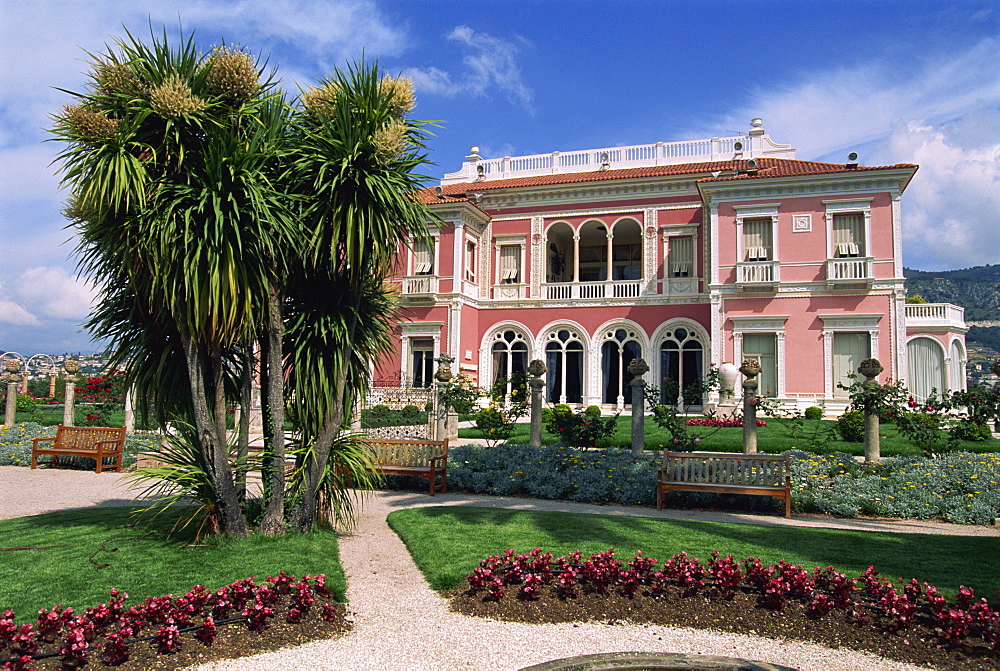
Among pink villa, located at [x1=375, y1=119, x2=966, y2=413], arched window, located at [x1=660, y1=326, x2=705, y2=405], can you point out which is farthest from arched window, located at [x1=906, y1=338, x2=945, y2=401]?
arched window, located at [x1=660, y1=326, x2=705, y2=405]

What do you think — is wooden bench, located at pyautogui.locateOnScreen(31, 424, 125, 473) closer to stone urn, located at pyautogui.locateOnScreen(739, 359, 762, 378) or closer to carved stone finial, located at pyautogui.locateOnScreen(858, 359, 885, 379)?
stone urn, located at pyautogui.locateOnScreen(739, 359, 762, 378)

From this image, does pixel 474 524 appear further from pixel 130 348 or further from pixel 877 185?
pixel 877 185

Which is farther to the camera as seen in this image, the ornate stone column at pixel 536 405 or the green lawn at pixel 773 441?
the green lawn at pixel 773 441

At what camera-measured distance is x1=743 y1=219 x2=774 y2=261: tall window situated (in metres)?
24.3

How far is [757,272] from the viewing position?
23969mm

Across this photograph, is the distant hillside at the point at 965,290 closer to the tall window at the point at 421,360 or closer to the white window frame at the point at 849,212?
the white window frame at the point at 849,212

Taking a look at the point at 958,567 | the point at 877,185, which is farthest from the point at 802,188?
the point at 958,567

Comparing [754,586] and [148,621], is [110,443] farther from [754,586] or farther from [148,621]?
[754,586]

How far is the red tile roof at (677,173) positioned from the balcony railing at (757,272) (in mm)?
2939

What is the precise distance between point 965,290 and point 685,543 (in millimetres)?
162150

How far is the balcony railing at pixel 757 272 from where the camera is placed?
23.8 metres

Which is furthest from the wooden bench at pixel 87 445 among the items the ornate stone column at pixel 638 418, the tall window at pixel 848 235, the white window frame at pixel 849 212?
the tall window at pixel 848 235

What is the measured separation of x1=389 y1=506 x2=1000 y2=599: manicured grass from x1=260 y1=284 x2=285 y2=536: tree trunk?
1382 mm

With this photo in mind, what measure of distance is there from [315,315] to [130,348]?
1.81m
